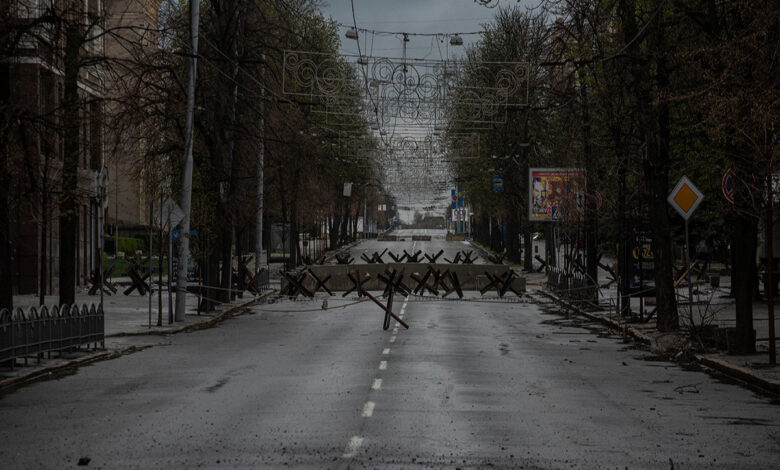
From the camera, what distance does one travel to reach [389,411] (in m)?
13.5

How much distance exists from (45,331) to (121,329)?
881cm

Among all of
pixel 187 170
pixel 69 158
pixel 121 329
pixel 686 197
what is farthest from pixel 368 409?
pixel 187 170

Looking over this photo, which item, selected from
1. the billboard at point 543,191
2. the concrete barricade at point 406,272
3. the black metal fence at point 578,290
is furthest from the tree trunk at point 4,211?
the concrete barricade at point 406,272

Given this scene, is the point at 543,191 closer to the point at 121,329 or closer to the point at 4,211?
the point at 121,329

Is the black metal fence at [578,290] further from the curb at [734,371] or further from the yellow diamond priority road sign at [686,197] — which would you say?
the yellow diamond priority road sign at [686,197]

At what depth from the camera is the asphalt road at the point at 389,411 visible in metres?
10.6

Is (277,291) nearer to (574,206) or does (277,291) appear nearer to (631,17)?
(574,206)

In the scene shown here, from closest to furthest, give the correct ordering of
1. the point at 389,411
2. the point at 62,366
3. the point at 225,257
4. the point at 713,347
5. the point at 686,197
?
the point at 389,411, the point at 62,366, the point at 713,347, the point at 686,197, the point at 225,257

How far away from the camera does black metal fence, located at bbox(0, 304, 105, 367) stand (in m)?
18.5

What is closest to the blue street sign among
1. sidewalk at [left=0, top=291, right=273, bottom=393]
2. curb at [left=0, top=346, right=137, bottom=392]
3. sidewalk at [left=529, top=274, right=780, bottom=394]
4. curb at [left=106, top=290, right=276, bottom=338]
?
sidewalk at [left=0, top=291, right=273, bottom=393]

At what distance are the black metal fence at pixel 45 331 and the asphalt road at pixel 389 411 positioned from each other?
3.55 ft

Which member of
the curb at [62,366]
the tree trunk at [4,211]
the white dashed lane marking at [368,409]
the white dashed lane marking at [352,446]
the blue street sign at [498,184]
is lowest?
the curb at [62,366]

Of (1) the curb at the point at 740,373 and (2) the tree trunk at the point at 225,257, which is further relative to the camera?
(2) the tree trunk at the point at 225,257

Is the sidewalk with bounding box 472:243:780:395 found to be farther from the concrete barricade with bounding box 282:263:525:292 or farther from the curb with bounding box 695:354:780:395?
the concrete barricade with bounding box 282:263:525:292
